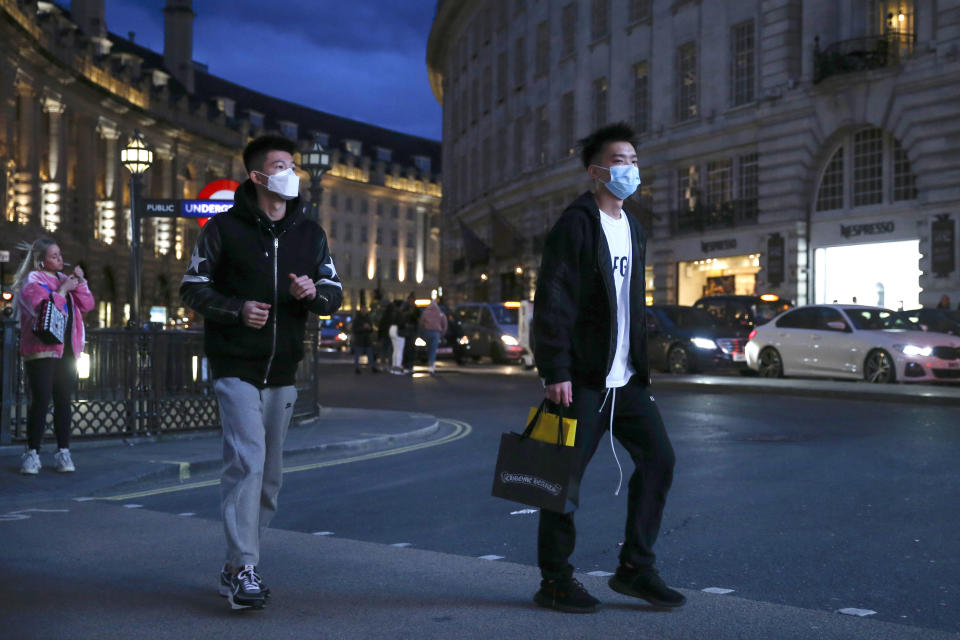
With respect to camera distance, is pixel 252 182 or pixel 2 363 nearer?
pixel 252 182

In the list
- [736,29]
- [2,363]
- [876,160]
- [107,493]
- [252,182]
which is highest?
[736,29]

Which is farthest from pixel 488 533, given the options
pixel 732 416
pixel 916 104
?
pixel 916 104

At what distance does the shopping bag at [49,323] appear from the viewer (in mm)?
9336

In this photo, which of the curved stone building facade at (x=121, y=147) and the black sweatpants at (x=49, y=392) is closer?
the black sweatpants at (x=49, y=392)

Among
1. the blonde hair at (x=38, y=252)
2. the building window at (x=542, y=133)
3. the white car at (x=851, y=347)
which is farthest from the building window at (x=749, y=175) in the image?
the blonde hair at (x=38, y=252)

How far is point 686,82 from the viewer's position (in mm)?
40000

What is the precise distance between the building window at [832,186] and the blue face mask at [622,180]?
3025 centimetres

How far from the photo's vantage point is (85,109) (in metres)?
69.2

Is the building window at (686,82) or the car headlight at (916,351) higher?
the building window at (686,82)

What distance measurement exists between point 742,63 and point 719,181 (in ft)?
11.9

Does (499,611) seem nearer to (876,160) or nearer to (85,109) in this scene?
(876,160)

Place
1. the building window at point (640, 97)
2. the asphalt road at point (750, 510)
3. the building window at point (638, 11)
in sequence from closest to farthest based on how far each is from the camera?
the asphalt road at point (750, 510) < the building window at point (638, 11) < the building window at point (640, 97)

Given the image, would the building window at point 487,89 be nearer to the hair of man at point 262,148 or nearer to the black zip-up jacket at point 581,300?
the hair of man at point 262,148

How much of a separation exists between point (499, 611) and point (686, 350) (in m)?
20.2
